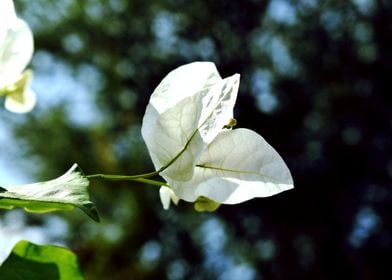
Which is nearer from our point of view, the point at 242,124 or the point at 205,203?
the point at 205,203

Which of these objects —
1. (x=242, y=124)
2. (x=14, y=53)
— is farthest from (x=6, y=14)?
(x=242, y=124)

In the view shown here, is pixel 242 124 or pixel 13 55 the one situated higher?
pixel 13 55

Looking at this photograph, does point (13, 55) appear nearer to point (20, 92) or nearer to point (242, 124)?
point (20, 92)

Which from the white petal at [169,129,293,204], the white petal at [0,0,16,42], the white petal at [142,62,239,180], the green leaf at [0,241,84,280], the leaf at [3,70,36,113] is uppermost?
the white petal at [0,0,16,42]

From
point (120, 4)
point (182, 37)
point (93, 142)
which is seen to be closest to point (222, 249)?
point (93, 142)

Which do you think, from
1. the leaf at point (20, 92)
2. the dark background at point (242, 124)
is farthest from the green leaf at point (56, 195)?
the dark background at point (242, 124)

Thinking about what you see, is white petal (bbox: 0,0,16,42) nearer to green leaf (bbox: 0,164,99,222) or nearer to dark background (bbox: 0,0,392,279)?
green leaf (bbox: 0,164,99,222)

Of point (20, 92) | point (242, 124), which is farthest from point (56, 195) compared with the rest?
point (242, 124)

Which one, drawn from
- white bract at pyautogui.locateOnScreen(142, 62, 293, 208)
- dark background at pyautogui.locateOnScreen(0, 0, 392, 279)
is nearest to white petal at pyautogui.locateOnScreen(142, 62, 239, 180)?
white bract at pyautogui.locateOnScreen(142, 62, 293, 208)
